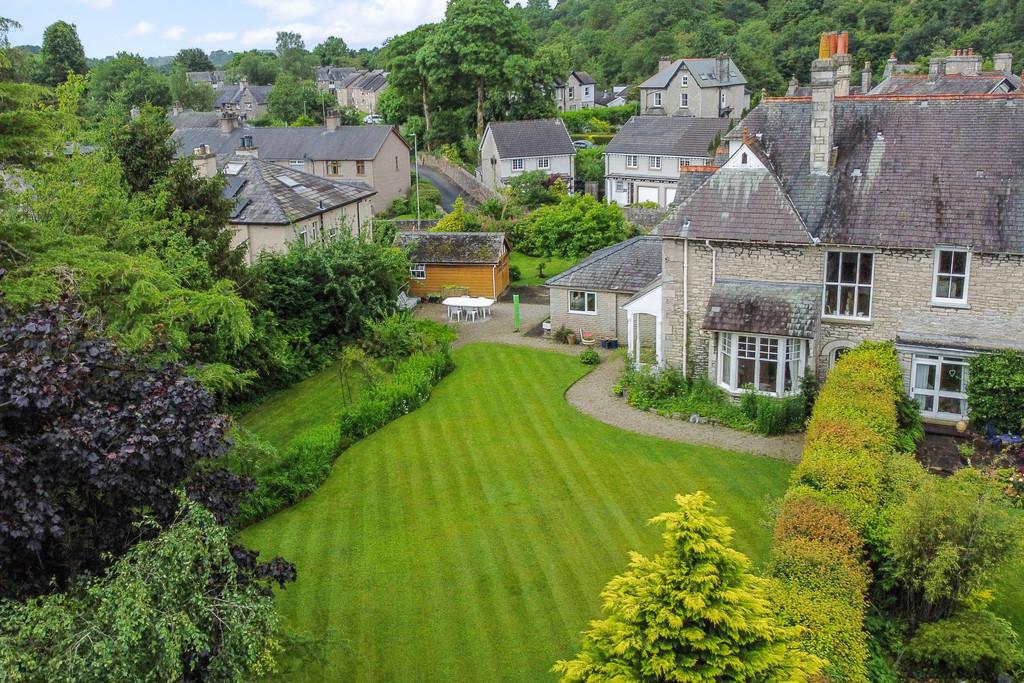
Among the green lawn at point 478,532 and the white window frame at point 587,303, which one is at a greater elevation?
the white window frame at point 587,303

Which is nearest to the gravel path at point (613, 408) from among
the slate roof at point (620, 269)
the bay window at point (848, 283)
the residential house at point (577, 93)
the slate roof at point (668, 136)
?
the slate roof at point (620, 269)

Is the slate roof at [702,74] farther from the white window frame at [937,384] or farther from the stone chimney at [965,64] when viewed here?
the white window frame at [937,384]

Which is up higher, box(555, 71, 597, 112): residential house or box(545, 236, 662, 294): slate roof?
box(555, 71, 597, 112): residential house

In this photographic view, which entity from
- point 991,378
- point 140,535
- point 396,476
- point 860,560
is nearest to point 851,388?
point 991,378

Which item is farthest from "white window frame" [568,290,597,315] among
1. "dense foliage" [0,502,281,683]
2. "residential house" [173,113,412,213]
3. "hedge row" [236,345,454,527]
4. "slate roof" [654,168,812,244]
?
"residential house" [173,113,412,213]

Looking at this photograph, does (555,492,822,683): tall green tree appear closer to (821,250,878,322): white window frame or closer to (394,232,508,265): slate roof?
(821,250,878,322): white window frame

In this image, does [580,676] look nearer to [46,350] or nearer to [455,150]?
[46,350]
